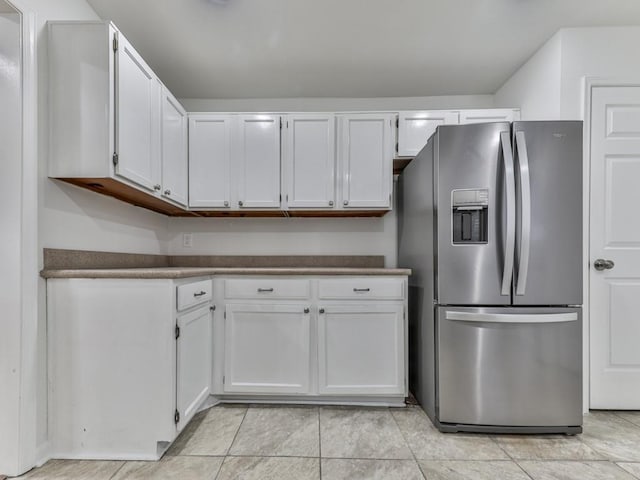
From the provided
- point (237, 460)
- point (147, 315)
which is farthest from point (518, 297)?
point (147, 315)

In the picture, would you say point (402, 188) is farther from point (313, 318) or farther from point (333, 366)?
point (333, 366)

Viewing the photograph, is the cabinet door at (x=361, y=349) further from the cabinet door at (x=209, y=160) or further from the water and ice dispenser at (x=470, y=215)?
the cabinet door at (x=209, y=160)

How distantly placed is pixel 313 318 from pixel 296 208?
2.88ft

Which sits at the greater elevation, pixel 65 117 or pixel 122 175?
pixel 65 117

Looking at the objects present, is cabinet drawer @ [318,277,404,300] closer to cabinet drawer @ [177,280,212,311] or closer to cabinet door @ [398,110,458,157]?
cabinet drawer @ [177,280,212,311]

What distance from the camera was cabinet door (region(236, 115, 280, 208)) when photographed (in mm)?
2527

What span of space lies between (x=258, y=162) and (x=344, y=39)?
3.46ft

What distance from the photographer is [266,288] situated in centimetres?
219

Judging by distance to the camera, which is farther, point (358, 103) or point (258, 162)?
point (358, 103)

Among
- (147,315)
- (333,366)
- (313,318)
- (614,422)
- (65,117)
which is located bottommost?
(614,422)

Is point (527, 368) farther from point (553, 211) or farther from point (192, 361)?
point (192, 361)

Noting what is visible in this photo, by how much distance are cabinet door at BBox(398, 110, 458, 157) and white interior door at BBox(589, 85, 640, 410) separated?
93cm

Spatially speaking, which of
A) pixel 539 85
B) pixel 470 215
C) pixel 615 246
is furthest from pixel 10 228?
pixel 615 246

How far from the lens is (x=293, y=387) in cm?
214
